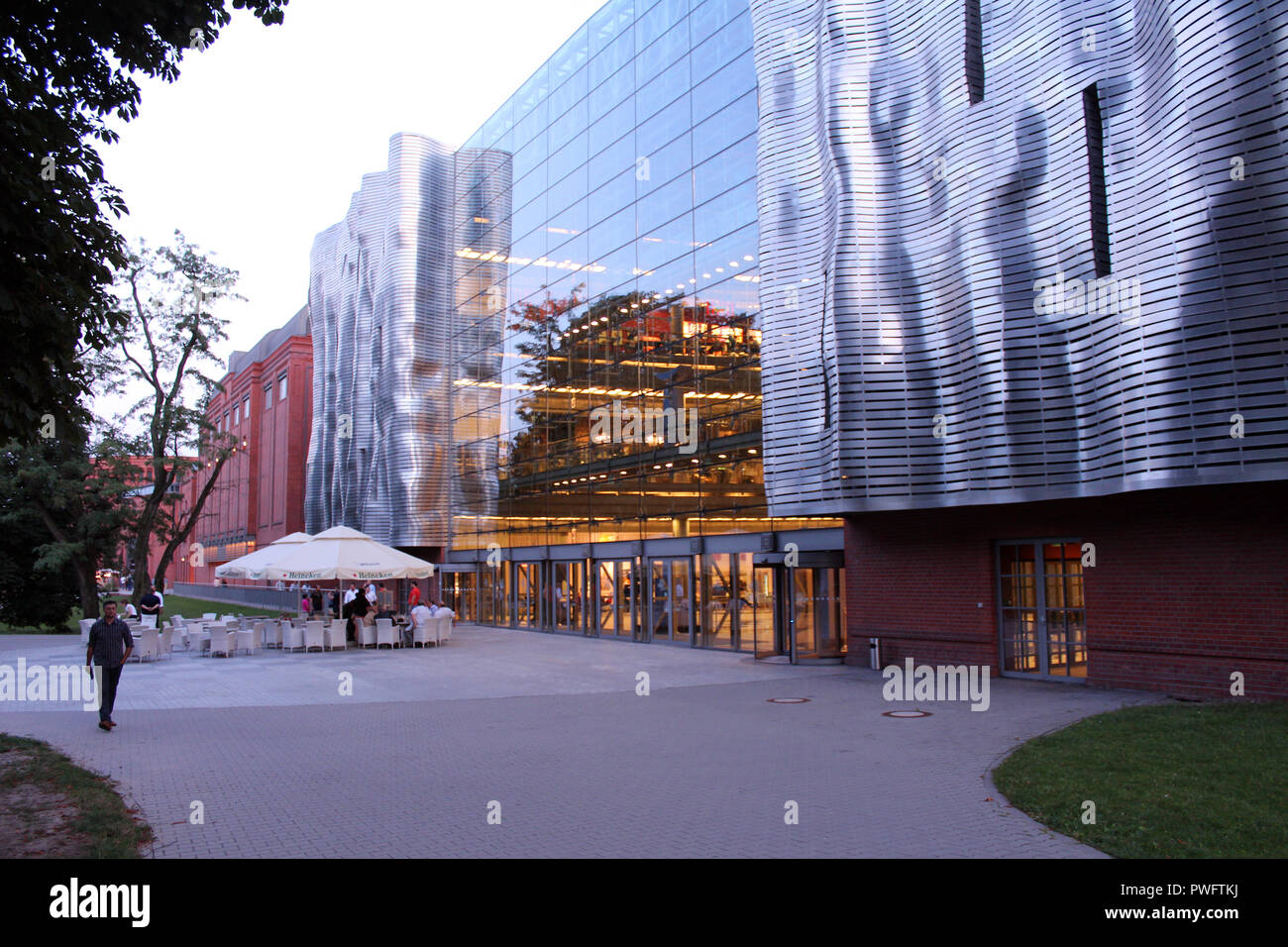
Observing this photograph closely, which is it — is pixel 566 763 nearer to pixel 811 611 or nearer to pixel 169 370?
pixel 811 611

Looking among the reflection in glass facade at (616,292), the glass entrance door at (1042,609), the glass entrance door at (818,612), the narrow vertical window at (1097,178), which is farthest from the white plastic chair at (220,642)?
the narrow vertical window at (1097,178)

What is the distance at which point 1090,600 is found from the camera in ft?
48.9

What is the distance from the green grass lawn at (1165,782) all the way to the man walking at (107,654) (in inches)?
421

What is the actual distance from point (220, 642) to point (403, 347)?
18.1 metres

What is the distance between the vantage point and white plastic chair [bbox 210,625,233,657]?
23172 millimetres

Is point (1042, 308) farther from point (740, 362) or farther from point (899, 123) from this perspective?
point (740, 362)

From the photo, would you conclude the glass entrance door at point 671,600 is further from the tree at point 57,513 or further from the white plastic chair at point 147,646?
the tree at point 57,513

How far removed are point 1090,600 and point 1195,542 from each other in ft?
6.63

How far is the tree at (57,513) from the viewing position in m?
30.7

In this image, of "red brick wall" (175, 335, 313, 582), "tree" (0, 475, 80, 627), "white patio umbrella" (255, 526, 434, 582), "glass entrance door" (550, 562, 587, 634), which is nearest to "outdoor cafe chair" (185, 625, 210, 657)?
"white patio umbrella" (255, 526, 434, 582)

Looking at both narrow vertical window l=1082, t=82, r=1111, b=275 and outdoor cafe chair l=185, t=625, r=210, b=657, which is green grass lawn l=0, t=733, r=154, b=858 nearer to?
narrow vertical window l=1082, t=82, r=1111, b=275

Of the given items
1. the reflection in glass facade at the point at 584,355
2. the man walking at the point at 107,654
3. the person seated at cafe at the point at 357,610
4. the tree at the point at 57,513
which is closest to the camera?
the man walking at the point at 107,654

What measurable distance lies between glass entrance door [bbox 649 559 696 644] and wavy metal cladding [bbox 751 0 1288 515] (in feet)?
22.2
